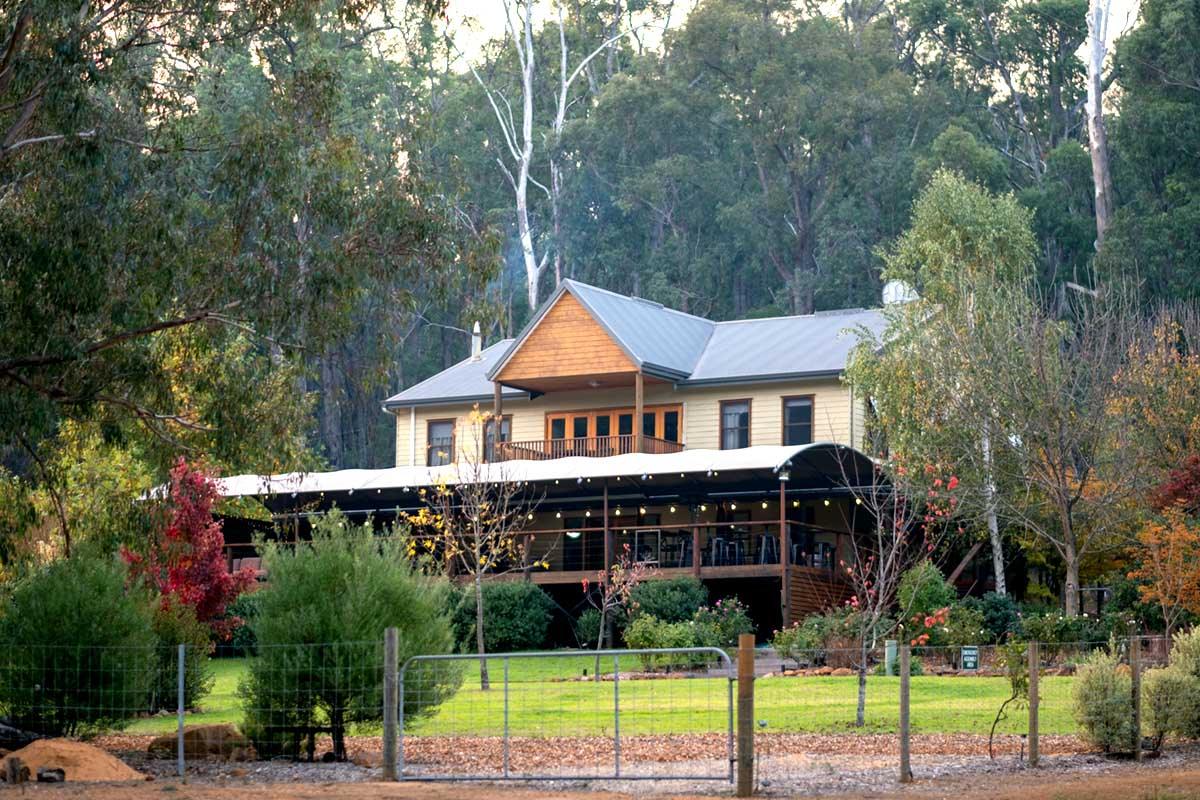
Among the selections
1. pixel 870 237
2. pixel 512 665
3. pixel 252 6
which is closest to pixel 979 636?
pixel 512 665

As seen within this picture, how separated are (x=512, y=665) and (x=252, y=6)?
14.3 meters

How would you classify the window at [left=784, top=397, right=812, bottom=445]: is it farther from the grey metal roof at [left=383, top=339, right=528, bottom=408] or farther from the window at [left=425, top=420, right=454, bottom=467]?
the window at [left=425, top=420, right=454, bottom=467]

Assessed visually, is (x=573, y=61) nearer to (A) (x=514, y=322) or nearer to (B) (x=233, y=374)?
(A) (x=514, y=322)

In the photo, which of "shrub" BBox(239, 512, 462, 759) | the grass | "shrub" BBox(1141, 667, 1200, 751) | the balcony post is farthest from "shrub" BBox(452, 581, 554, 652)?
"shrub" BBox(1141, 667, 1200, 751)

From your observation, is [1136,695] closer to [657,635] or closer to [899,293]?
[657,635]

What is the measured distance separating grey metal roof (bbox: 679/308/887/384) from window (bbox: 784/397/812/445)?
31.7 inches

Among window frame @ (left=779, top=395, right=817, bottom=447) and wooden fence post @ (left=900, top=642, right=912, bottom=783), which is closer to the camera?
wooden fence post @ (left=900, top=642, right=912, bottom=783)

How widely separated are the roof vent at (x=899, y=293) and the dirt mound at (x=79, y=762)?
1180 inches

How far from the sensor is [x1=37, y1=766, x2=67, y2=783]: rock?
15.2 meters

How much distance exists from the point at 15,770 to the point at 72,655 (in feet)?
10.4

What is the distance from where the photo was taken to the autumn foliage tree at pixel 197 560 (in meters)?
26.2

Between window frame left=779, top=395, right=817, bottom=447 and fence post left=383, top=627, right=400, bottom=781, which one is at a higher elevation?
window frame left=779, top=395, right=817, bottom=447

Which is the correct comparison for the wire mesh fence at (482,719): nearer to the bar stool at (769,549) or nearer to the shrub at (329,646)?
the shrub at (329,646)

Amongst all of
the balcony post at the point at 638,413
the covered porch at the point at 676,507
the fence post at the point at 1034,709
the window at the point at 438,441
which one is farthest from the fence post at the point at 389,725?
the window at the point at 438,441
